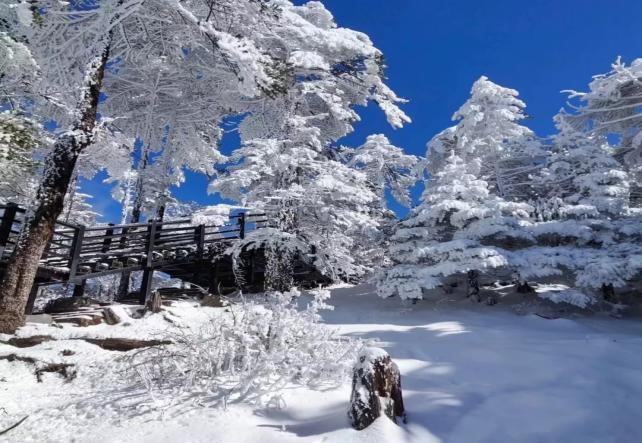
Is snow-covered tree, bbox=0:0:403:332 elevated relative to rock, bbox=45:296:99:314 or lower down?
elevated

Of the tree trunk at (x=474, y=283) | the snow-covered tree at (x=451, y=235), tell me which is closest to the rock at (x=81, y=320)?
the snow-covered tree at (x=451, y=235)

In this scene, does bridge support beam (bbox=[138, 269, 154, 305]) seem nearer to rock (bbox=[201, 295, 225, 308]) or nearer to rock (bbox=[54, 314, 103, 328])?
rock (bbox=[201, 295, 225, 308])

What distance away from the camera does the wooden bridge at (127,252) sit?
334 inches

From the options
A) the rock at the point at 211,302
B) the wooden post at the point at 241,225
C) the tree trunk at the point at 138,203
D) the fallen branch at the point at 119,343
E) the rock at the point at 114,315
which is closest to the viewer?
the fallen branch at the point at 119,343

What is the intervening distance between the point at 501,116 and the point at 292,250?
11.7 m

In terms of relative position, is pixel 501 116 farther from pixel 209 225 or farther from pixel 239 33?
pixel 209 225

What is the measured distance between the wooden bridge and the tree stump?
7.30 metres

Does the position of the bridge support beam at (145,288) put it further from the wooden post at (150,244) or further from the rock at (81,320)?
the rock at (81,320)

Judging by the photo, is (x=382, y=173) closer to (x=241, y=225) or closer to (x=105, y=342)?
(x=241, y=225)

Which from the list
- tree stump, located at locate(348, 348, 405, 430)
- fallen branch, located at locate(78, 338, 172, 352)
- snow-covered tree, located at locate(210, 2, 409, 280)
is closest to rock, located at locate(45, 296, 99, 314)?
fallen branch, located at locate(78, 338, 172, 352)

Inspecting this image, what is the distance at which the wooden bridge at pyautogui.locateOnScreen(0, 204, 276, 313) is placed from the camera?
8484 millimetres

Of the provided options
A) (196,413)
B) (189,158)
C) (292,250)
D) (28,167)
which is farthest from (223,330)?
(189,158)

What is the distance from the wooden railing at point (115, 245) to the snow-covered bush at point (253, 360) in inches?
200

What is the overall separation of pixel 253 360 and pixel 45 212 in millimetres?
5717
